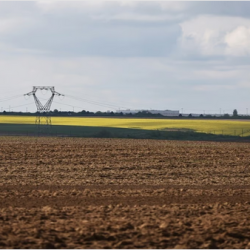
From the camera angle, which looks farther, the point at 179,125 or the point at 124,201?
the point at 179,125

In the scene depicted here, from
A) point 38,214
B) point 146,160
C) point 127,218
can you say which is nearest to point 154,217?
point 127,218

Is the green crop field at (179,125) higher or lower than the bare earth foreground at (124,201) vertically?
higher

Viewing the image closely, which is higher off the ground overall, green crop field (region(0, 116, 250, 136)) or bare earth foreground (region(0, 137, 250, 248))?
green crop field (region(0, 116, 250, 136))

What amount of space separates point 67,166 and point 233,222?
61.4 ft

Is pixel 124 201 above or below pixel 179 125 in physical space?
below

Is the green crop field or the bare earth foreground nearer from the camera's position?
the bare earth foreground

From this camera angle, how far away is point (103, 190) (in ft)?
78.9

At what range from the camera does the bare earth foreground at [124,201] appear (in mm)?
14492

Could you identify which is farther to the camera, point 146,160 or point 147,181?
point 146,160

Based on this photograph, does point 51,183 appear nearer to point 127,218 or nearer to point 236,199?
point 236,199

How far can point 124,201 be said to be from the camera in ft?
67.4

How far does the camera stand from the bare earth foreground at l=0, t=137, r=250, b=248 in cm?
1449

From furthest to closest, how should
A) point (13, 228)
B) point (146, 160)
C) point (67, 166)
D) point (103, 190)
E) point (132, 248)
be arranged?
point (146, 160), point (67, 166), point (103, 190), point (13, 228), point (132, 248)

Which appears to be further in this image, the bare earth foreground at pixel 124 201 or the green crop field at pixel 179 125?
the green crop field at pixel 179 125
